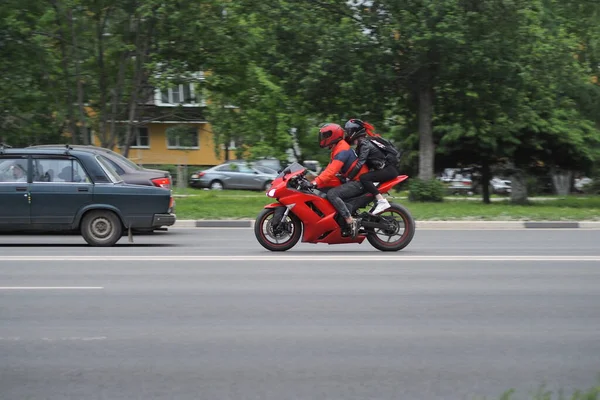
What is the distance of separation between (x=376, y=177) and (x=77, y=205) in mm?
4778

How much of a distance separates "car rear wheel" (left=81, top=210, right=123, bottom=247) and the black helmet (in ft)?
13.1

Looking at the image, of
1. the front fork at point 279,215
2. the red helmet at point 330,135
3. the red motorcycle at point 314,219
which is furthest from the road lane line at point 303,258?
the red helmet at point 330,135

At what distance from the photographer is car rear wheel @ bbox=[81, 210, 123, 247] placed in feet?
44.6

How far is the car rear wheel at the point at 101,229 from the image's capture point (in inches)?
535

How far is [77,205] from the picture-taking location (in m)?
13.6

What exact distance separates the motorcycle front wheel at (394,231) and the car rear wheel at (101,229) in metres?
4.04

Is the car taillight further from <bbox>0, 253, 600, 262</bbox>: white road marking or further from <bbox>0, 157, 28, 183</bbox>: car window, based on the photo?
<bbox>0, 253, 600, 262</bbox>: white road marking

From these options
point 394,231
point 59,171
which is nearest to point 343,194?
point 394,231

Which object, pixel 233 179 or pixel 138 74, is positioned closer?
pixel 138 74

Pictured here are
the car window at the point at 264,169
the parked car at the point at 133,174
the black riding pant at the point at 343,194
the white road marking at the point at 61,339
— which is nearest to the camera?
the white road marking at the point at 61,339

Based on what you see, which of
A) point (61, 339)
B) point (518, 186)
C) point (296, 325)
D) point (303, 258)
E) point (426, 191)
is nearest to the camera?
point (61, 339)

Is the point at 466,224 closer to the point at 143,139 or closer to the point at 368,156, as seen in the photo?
the point at 368,156

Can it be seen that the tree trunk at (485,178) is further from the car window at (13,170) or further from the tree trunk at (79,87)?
the car window at (13,170)

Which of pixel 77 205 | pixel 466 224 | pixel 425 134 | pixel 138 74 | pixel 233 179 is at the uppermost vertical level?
pixel 138 74
